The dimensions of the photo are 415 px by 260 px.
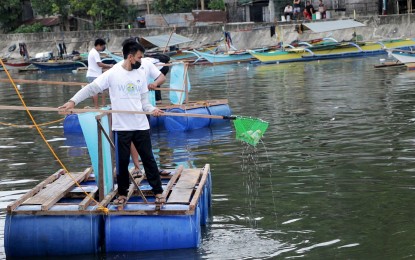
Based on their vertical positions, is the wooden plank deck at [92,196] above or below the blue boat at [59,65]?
above

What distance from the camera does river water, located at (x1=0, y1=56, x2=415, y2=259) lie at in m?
8.26

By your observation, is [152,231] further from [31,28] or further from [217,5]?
[31,28]

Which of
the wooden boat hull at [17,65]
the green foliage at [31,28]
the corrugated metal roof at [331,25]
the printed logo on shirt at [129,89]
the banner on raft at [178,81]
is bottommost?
the wooden boat hull at [17,65]

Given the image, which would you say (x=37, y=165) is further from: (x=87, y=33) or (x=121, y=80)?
(x=87, y=33)

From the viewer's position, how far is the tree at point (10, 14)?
60438mm

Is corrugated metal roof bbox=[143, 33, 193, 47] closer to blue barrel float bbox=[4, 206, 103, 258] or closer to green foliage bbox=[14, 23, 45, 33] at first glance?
green foliage bbox=[14, 23, 45, 33]

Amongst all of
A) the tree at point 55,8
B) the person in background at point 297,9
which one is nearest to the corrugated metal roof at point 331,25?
the person in background at point 297,9

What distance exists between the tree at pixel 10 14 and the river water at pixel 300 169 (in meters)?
40.1

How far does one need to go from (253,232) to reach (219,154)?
501 centimetres

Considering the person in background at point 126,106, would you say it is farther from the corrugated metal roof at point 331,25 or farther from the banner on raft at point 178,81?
the corrugated metal roof at point 331,25

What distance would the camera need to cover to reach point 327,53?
128 ft

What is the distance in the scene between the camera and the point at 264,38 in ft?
154

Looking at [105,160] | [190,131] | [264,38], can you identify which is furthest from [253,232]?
[264,38]

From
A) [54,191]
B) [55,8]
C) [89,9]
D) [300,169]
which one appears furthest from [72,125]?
[89,9]
